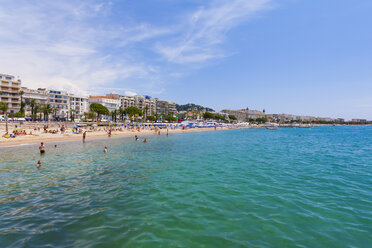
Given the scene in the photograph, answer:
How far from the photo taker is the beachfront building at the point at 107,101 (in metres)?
118

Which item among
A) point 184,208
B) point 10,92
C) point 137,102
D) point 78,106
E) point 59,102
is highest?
point 137,102

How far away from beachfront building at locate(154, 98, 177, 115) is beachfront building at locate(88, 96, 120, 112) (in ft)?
134

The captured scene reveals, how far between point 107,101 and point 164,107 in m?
57.2

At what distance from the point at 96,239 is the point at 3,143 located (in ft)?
122

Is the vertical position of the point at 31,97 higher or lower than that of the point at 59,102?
higher

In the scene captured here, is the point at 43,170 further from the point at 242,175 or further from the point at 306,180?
the point at 306,180

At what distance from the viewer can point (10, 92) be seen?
81000 millimetres

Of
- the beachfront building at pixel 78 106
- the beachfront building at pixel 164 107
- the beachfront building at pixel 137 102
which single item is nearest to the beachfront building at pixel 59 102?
the beachfront building at pixel 78 106

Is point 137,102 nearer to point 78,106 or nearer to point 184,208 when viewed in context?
point 78,106

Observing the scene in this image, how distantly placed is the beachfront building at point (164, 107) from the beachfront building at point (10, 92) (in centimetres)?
9197

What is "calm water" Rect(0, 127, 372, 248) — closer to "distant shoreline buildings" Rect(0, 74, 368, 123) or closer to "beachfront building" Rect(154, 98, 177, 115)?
"distant shoreline buildings" Rect(0, 74, 368, 123)

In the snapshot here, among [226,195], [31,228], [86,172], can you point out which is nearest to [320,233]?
[226,195]

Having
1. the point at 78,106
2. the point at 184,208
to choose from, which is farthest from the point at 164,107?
the point at 184,208

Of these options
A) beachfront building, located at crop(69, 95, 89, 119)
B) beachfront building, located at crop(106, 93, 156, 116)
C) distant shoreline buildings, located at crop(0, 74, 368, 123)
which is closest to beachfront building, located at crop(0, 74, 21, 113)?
distant shoreline buildings, located at crop(0, 74, 368, 123)
